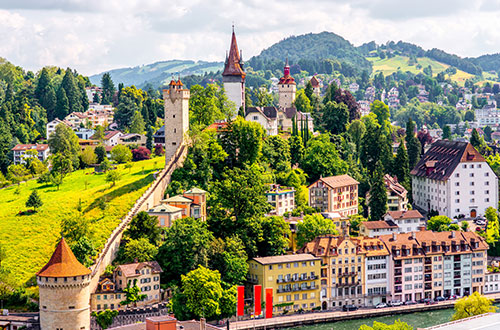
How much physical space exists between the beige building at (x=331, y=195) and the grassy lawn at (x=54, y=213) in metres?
14.9

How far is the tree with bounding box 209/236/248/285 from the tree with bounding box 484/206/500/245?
26.5 meters

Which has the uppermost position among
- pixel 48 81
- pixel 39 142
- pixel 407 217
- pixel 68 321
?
pixel 48 81

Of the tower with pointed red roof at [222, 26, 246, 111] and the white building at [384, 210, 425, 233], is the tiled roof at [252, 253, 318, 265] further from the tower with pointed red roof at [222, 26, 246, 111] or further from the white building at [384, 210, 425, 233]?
the tower with pointed red roof at [222, 26, 246, 111]

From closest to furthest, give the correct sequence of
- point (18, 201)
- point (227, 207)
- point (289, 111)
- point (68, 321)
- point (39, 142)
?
point (68, 321), point (227, 207), point (18, 201), point (289, 111), point (39, 142)

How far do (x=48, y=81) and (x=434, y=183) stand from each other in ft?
226

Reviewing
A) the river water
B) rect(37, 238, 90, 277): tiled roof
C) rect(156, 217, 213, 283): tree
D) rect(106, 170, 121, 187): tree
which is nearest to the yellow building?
the river water

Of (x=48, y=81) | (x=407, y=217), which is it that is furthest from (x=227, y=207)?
(x=48, y=81)

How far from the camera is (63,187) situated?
9050cm

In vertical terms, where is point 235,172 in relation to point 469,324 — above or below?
above

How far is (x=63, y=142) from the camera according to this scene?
355ft

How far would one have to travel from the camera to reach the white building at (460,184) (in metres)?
95.1

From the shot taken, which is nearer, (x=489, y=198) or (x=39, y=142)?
(x=489, y=198)

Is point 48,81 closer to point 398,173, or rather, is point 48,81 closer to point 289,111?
point 289,111

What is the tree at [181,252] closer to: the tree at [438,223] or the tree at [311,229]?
the tree at [311,229]
